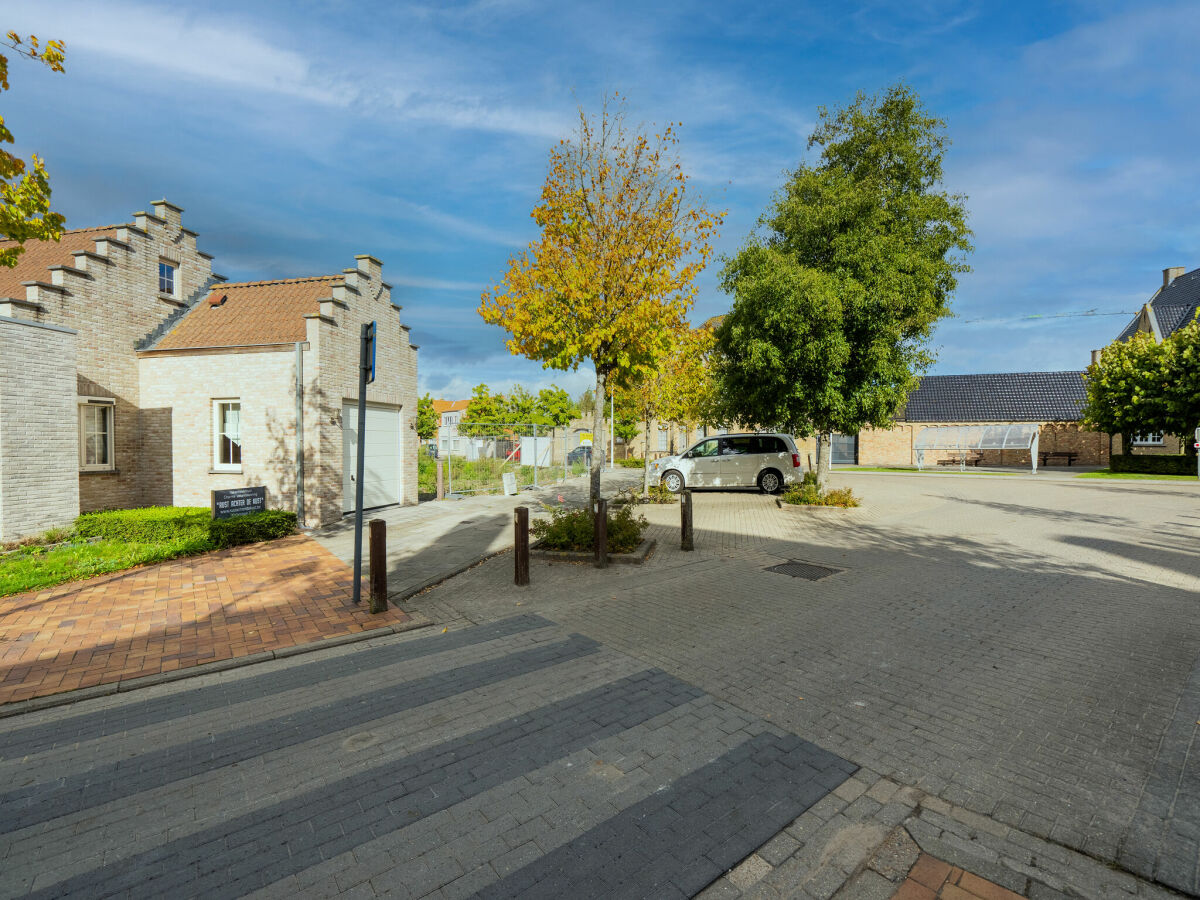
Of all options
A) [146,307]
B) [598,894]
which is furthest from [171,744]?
[146,307]

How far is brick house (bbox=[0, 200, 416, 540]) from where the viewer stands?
40.2ft

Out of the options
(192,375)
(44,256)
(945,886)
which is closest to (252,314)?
(192,375)

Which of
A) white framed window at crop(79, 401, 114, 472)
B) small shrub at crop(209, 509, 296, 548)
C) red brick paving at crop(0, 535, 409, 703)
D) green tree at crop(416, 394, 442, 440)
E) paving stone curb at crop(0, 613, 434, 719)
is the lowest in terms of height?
paving stone curb at crop(0, 613, 434, 719)

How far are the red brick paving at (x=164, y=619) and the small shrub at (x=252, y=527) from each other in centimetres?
101

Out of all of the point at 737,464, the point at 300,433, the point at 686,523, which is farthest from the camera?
the point at 737,464

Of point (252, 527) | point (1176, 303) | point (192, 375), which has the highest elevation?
point (1176, 303)

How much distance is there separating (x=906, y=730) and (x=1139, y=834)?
3.89 feet

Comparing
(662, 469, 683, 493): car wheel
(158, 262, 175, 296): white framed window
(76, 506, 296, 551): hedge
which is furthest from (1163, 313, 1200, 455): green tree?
(158, 262, 175, 296): white framed window

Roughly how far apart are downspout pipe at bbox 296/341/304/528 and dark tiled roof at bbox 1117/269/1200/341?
4681 centimetres

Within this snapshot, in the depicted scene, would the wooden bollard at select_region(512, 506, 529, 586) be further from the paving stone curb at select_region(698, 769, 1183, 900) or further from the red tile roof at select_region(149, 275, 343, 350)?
the red tile roof at select_region(149, 275, 343, 350)

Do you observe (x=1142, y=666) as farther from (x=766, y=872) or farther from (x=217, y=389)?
(x=217, y=389)

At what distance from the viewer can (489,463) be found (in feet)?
71.6

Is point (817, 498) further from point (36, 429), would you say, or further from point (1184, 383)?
point (1184, 383)

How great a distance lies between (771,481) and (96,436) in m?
16.7
